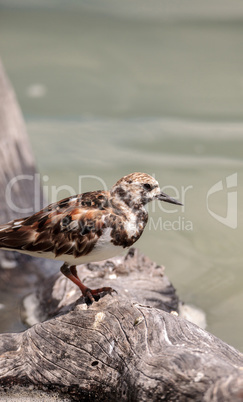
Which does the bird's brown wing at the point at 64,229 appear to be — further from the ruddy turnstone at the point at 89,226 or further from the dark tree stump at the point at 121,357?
the dark tree stump at the point at 121,357

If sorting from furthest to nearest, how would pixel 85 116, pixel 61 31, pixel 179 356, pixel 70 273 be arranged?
pixel 61 31 → pixel 85 116 → pixel 70 273 → pixel 179 356

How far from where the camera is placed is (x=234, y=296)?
4.03m

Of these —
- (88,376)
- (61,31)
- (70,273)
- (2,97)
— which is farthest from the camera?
(61,31)

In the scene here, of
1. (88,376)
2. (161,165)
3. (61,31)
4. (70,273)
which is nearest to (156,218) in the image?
(161,165)

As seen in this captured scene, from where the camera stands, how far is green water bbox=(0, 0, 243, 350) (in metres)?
4.57

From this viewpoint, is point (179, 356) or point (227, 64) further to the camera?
point (227, 64)

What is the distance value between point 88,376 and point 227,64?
6235 millimetres

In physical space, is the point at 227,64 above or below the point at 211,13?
below

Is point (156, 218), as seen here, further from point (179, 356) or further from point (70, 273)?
point (179, 356)
